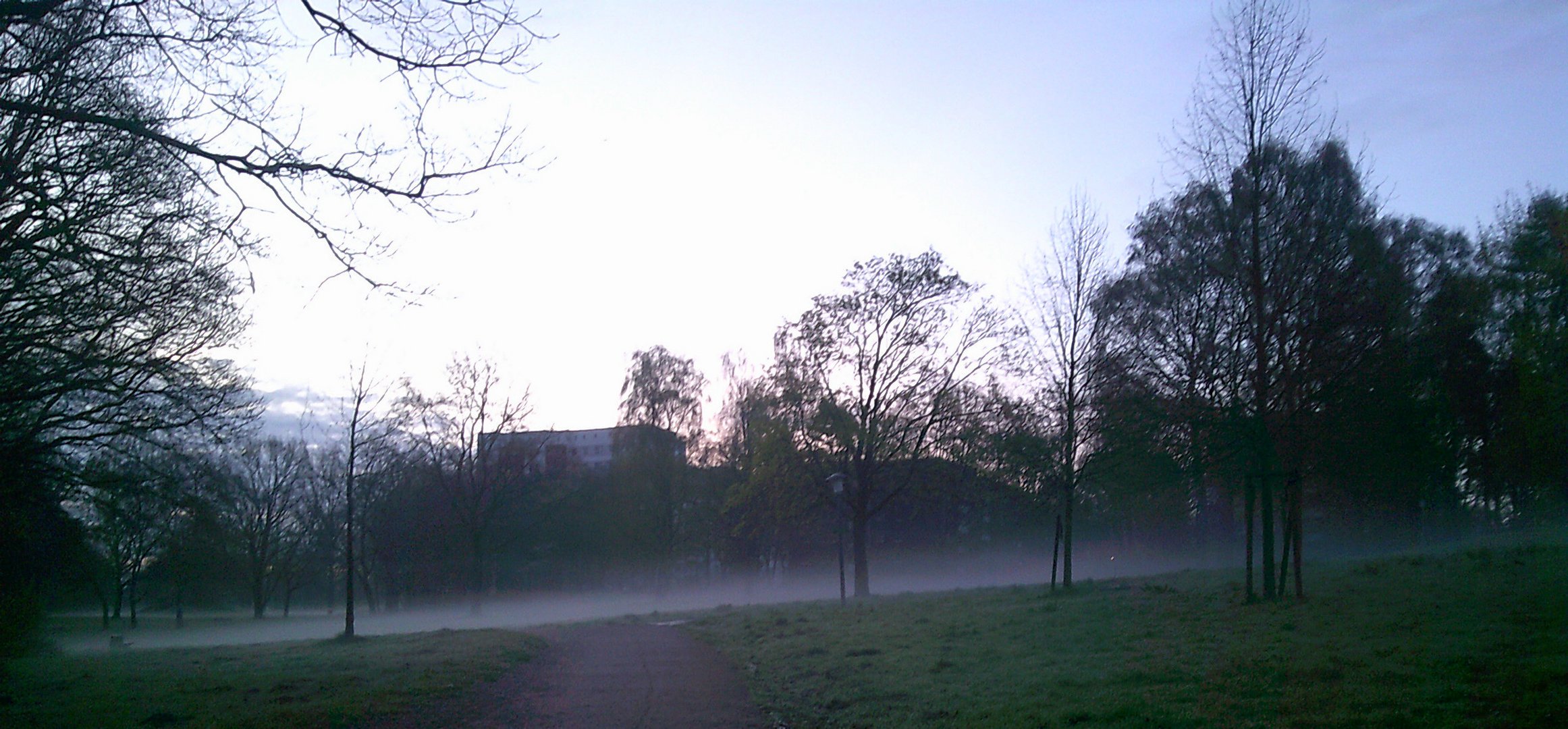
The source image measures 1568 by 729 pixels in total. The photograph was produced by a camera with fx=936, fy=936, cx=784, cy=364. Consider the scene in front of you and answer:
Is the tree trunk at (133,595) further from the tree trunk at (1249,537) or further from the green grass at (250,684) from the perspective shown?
the tree trunk at (1249,537)

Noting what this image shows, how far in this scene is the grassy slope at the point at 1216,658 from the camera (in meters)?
8.41

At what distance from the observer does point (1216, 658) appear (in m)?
11.4

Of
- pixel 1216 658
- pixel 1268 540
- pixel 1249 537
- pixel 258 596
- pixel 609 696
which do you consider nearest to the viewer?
pixel 1216 658

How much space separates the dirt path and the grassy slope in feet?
2.44

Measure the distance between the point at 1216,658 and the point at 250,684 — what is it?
13195mm

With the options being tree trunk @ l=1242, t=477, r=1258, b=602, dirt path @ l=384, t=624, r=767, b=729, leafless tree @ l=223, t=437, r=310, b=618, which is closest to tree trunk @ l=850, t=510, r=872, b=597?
dirt path @ l=384, t=624, r=767, b=729

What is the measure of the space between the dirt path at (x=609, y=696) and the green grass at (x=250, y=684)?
23.2 inches

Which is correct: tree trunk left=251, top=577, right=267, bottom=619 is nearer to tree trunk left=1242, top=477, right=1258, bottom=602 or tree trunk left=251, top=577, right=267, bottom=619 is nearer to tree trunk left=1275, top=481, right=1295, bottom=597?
tree trunk left=1242, top=477, right=1258, bottom=602

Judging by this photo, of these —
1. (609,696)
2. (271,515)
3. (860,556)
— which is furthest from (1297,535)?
(271,515)

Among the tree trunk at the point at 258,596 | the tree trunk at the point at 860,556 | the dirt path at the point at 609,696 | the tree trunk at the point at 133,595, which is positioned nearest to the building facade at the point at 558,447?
the tree trunk at the point at 258,596

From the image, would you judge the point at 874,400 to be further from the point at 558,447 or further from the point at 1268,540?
the point at 558,447

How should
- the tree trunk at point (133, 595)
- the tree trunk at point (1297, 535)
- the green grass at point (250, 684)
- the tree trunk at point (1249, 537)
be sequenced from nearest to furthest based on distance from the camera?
1. the green grass at point (250, 684)
2. the tree trunk at point (1297, 535)
3. the tree trunk at point (1249, 537)
4. the tree trunk at point (133, 595)

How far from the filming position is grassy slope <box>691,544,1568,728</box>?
841 cm

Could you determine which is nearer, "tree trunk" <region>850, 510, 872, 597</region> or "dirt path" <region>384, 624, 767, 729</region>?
"dirt path" <region>384, 624, 767, 729</region>
